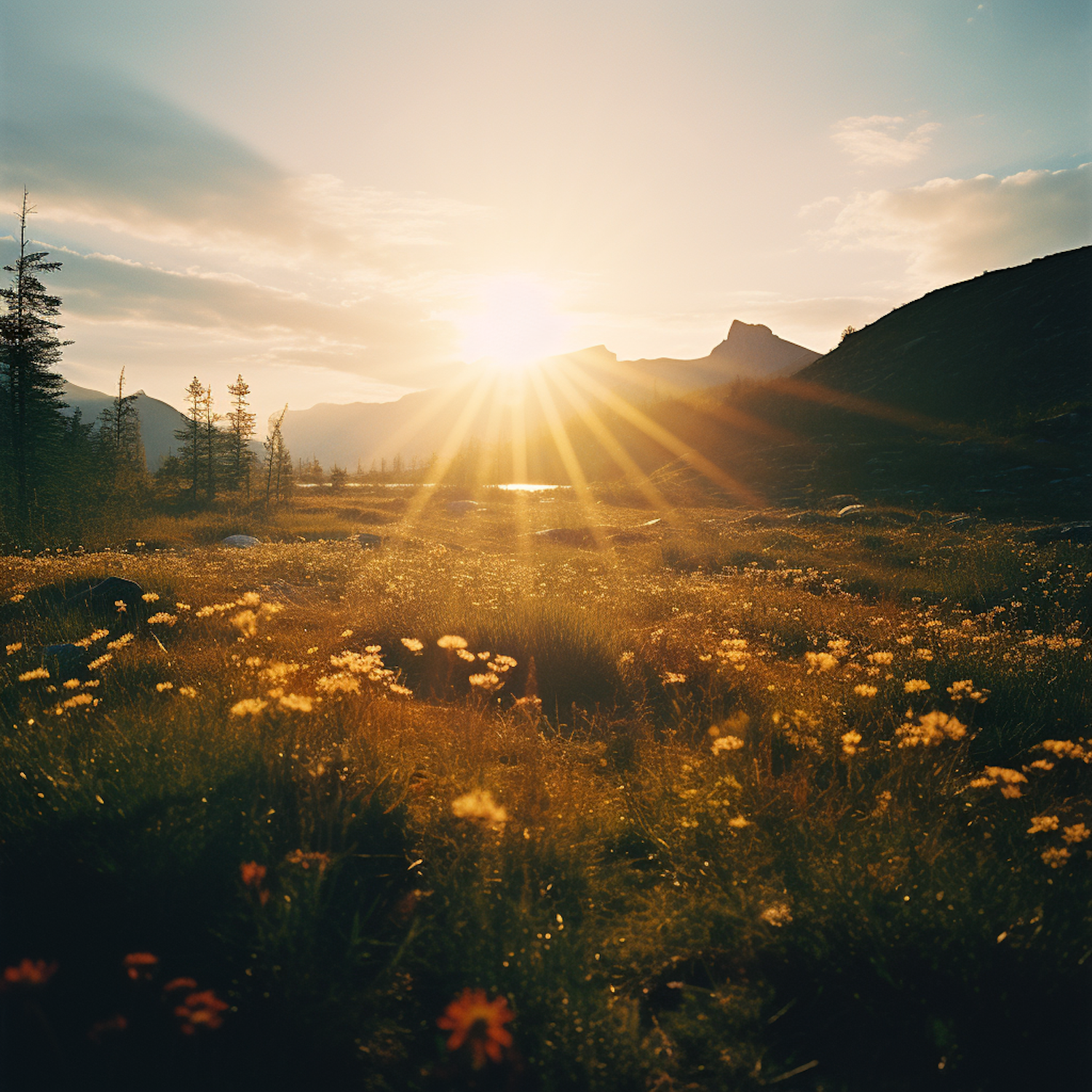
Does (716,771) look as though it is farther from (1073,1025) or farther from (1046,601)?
(1046,601)

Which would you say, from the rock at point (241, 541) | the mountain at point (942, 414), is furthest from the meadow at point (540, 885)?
the mountain at point (942, 414)

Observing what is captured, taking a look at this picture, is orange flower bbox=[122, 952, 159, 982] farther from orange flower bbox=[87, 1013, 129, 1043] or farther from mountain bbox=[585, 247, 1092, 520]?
mountain bbox=[585, 247, 1092, 520]

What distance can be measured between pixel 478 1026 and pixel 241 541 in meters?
20.5

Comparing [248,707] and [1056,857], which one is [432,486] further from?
[1056,857]

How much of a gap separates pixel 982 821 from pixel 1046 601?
7.11 meters

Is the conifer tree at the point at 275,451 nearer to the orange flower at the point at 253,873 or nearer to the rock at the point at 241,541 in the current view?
the rock at the point at 241,541

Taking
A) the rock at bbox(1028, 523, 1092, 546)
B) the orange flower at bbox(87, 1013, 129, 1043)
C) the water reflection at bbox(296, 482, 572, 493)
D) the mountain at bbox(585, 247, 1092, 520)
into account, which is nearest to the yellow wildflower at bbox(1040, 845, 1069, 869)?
the orange flower at bbox(87, 1013, 129, 1043)

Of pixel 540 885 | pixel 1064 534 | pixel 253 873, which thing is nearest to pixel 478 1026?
pixel 540 885

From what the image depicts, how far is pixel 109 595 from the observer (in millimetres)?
8172

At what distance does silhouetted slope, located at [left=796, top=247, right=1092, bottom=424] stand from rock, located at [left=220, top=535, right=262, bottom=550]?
3028 centimetres

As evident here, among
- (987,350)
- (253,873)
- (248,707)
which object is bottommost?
(253,873)

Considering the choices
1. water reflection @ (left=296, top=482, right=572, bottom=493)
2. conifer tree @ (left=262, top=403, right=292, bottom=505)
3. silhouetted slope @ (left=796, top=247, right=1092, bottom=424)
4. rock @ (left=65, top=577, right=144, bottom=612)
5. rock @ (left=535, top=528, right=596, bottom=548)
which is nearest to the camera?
rock @ (left=65, top=577, right=144, bottom=612)

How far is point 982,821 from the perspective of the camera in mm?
3070

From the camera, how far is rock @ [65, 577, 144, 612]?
7.91m
